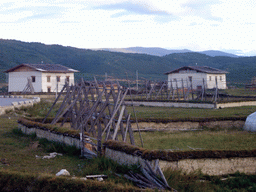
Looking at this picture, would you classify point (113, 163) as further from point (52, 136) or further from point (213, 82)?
point (213, 82)

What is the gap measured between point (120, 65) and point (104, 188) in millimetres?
101740

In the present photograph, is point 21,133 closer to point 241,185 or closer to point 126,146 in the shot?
point 126,146

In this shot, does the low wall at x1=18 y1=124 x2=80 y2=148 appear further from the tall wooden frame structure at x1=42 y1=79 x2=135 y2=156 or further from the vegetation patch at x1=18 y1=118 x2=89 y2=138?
the tall wooden frame structure at x1=42 y1=79 x2=135 y2=156

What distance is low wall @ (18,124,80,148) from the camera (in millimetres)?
12939

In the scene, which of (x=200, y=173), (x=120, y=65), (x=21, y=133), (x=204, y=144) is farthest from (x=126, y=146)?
(x=120, y=65)

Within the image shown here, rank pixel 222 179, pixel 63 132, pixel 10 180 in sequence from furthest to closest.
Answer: pixel 63 132 < pixel 222 179 < pixel 10 180

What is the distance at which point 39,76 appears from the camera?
5188cm

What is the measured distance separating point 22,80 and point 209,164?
47871mm

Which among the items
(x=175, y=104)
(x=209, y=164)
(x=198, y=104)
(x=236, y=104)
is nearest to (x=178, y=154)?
(x=209, y=164)

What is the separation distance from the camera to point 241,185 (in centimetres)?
877

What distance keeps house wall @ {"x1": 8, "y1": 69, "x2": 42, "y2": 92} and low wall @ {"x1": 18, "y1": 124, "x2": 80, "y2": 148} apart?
35424 millimetres

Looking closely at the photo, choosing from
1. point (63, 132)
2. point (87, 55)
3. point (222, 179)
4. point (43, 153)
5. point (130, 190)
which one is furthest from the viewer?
point (87, 55)

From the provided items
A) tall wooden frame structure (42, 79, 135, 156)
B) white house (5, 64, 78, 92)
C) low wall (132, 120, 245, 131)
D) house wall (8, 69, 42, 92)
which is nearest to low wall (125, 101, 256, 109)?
low wall (132, 120, 245, 131)

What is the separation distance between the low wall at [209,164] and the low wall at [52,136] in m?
3.34
